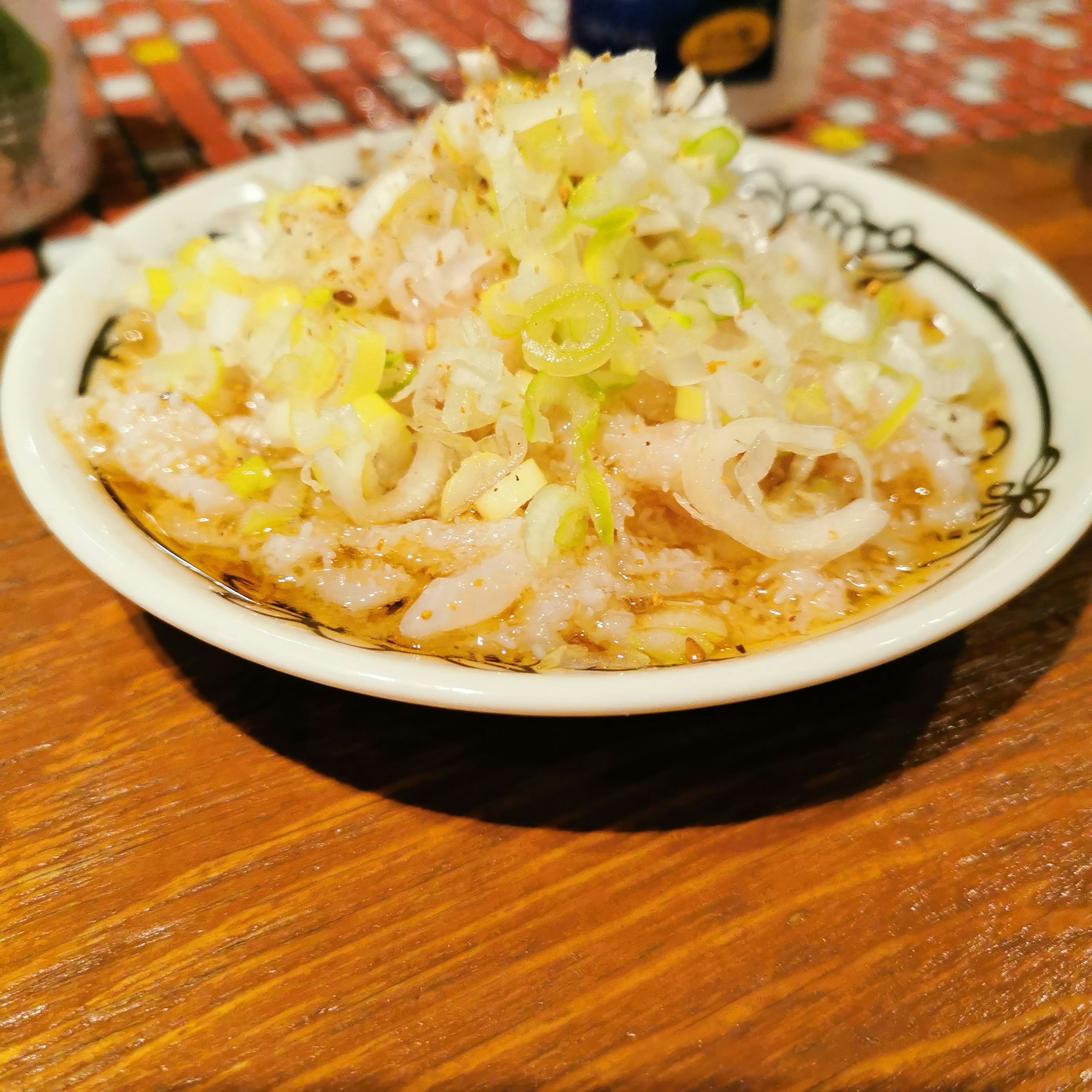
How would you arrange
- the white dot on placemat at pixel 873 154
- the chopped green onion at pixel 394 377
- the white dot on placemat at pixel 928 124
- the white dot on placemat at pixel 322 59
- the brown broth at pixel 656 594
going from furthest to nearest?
1. the white dot on placemat at pixel 322 59
2. the white dot on placemat at pixel 928 124
3. the white dot on placemat at pixel 873 154
4. the chopped green onion at pixel 394 377
5. the brown broth at pixel 656 594

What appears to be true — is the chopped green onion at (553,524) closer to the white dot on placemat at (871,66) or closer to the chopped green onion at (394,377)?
the chopped green onion at (394,377)

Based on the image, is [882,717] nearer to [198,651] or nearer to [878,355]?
[878,355]

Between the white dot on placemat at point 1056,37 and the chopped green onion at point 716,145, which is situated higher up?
the chopped green onion at point 716,145

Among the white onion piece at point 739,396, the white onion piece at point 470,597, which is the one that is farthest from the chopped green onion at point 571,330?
the white onion piece at point 470,597

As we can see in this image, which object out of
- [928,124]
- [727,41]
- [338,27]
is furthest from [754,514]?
[338,27]

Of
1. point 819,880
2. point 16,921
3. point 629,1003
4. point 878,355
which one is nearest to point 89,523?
point 16,921

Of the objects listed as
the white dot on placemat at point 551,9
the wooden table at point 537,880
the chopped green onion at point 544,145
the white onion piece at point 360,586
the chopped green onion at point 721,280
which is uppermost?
the chopped green onion at point 544,145

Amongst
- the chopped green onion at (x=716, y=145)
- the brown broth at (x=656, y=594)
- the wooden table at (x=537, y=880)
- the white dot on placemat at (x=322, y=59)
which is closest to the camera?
the wooden table at (x=537, y=880)
